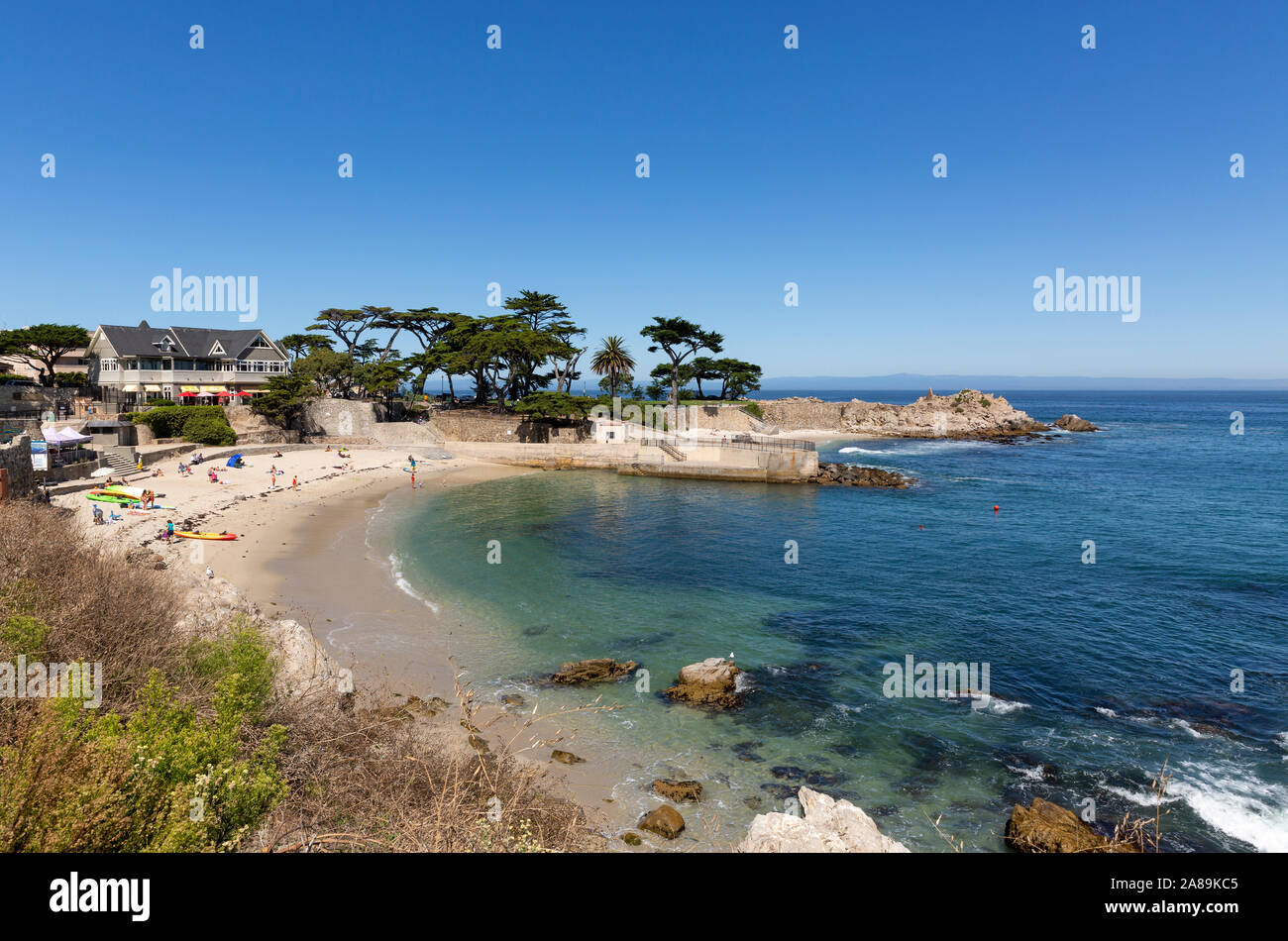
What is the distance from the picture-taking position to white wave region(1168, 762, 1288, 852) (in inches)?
471

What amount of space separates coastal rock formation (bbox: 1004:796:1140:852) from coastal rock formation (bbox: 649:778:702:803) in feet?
19.3

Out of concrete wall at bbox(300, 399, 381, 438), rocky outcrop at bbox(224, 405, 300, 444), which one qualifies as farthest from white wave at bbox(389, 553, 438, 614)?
concrete wall at bbox(300, 399, 381, 438)

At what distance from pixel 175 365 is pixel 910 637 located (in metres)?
68.9

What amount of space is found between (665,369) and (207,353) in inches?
2175

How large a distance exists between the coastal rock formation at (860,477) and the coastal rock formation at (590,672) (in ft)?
127

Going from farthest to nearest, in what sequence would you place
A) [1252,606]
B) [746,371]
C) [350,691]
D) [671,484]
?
[746,371] < [671,484] < [1252,606] < [350,691]

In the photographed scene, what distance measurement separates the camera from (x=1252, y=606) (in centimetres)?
2459

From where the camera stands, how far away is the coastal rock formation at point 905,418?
318ft

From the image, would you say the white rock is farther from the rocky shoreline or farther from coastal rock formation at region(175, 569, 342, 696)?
the rocky shoreline

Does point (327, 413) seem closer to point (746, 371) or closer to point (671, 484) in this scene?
point (671, 484)

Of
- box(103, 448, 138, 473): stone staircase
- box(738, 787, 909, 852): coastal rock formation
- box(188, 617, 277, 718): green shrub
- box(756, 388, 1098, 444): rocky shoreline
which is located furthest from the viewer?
box(756, 388, 1098, 444): rocky shoreline

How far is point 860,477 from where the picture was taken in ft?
173

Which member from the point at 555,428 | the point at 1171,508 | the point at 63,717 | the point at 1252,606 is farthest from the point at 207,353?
the point at 1171,508
